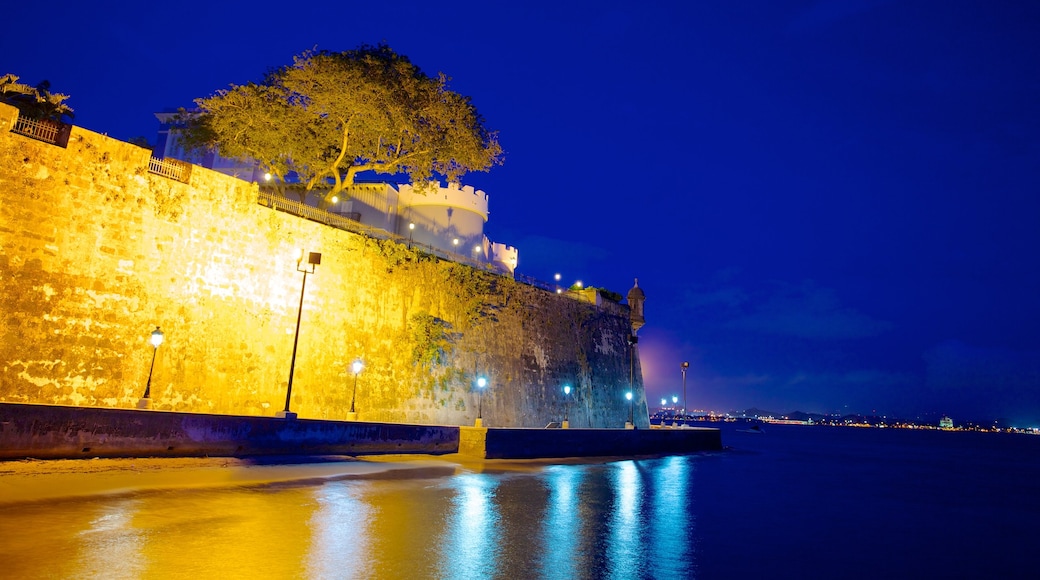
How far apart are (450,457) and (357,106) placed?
524 inches

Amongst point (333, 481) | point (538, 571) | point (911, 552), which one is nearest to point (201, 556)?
point (538, 571)

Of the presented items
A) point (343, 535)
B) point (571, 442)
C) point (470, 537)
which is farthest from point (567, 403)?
point (343, 535)

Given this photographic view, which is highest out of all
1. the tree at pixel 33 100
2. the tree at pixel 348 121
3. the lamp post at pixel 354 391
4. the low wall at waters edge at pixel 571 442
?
the tree at pixel 348 121

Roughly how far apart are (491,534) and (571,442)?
16.4 meters

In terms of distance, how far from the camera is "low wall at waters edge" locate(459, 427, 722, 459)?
20.1 meters

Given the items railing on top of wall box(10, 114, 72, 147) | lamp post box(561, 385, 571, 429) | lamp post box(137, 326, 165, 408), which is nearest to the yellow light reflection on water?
lamp post box(137, 326, 165, 408)

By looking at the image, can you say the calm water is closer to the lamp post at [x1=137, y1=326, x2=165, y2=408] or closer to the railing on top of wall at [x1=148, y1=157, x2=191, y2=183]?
Answer: the lamp post at [x1=137, y1=326, x2=165, y2=408]

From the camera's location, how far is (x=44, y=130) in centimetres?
1562

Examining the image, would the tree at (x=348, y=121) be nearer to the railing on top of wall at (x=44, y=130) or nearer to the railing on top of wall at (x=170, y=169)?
the railing on top of wall at (x=170, y=169)

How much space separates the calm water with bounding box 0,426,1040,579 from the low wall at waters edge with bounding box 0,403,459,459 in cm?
286

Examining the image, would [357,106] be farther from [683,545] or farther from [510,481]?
[683,545]

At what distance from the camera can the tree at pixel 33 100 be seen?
17.4 m

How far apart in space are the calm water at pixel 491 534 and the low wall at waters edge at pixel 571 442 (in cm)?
425

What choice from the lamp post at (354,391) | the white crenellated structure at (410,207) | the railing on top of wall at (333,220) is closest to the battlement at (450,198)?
the white crenellated structure at (410,207)
